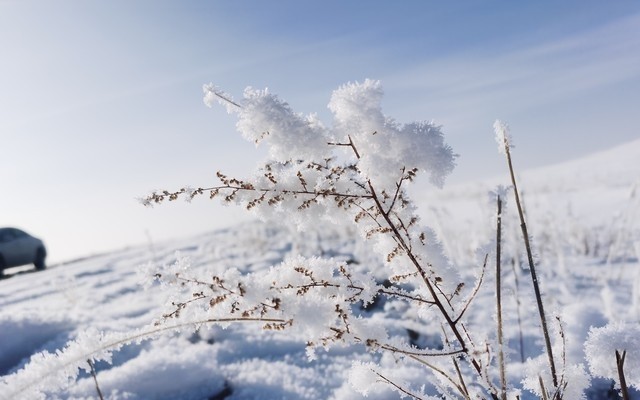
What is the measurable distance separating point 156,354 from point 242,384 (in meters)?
0.57

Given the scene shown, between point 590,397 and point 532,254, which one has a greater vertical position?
point 532,254

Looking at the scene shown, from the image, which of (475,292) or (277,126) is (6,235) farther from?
(475,292)

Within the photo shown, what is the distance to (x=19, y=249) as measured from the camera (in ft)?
47.2

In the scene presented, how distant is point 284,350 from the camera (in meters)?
2.97

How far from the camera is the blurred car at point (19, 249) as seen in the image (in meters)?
13.8

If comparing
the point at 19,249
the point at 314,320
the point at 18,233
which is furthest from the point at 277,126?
the point at 18,233

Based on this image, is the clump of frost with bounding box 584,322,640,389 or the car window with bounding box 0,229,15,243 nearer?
the clump of frost with bounding box 584,322,640,389

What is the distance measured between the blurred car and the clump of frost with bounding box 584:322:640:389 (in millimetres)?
15609

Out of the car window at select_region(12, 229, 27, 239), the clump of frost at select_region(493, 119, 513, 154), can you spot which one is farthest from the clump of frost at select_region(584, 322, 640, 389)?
the car window at select_region(12, 229, 27, 239)

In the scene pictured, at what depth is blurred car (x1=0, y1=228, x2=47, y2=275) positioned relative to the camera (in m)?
13.8

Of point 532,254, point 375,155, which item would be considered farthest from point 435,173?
point 532,254

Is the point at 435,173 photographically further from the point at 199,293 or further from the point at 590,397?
the point at 590,397

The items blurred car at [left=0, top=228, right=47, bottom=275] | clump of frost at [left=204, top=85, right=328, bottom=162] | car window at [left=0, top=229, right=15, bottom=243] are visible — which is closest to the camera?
clump of frost at [left=204, top=85, right=328, bottom=162]

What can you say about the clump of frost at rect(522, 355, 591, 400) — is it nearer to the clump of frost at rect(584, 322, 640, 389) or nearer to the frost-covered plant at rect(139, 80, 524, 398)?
the clump of frost at rect(584, 322, 640, 389)
